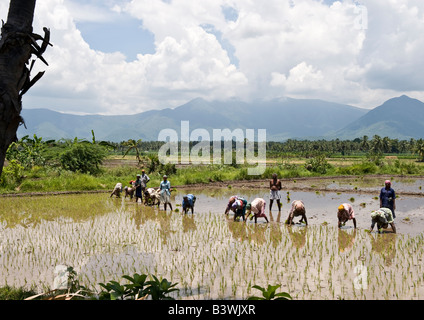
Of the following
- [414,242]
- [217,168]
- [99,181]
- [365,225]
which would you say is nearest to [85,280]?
[414,242]

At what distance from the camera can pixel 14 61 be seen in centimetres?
431

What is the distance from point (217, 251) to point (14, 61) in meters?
6.14

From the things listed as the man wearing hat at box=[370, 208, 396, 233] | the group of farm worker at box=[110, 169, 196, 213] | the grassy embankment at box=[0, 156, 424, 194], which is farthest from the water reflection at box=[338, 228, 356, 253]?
the grassy embankment at box=[0, 156, 424, 194]

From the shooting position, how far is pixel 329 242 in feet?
31.7

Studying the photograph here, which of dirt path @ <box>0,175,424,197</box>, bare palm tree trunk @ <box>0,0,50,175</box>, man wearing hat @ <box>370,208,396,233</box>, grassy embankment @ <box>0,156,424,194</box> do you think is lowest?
man wearing hat @ <box>370,208,396,233</box>

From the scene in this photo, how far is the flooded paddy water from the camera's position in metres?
6.46

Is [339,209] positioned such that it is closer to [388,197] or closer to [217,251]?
[388,197]

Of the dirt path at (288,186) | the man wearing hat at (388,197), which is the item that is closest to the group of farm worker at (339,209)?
the man wearing hat at (388,197)

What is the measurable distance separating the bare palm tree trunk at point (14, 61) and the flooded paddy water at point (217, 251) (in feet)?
9.73

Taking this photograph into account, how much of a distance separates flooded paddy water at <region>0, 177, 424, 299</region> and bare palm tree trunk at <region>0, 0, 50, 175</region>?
297 centimetres

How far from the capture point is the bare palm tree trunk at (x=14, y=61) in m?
4.16

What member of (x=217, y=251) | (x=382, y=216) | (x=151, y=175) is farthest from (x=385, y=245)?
(x=151, y=175)

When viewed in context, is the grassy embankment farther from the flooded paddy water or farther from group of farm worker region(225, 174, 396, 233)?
group of farm worker region(225, 174, 396, 233)
